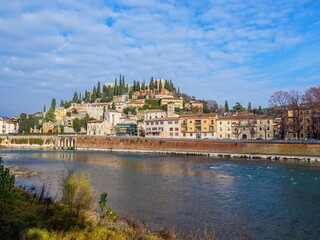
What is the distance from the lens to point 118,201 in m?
20.5

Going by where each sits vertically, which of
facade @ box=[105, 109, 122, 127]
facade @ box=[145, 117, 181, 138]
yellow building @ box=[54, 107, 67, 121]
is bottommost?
facade @ box=[145, 117, 181, 138]

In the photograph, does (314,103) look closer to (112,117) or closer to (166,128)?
(166,128)

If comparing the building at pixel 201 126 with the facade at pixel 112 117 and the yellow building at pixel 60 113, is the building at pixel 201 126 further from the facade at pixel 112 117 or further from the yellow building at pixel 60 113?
the yellow building at pixel 60 113

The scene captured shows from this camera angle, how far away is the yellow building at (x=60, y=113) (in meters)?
146

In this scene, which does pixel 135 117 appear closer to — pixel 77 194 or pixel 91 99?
pixel 91 99

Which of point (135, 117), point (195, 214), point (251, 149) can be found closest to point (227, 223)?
point (195, 214)

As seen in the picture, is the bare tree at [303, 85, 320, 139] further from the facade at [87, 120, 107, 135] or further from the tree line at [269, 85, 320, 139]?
the facade at [87, 120, 107, 135]

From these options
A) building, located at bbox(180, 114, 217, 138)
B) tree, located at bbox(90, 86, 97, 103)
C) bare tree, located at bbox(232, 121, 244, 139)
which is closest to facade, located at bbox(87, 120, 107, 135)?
tree, located at bbox(90, 86, 97, 103)

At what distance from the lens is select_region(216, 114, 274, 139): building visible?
79688 mm

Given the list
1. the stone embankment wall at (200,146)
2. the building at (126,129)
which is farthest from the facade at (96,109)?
the stone embankment wall at (200,146)

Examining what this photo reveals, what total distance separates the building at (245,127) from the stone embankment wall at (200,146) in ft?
54.2

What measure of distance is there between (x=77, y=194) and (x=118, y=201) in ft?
24.8

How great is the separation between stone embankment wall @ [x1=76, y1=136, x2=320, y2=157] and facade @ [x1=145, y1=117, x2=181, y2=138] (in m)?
11.8

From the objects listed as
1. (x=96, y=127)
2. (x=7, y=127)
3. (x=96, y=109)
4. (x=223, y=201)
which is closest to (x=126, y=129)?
(x=96, y=127)
